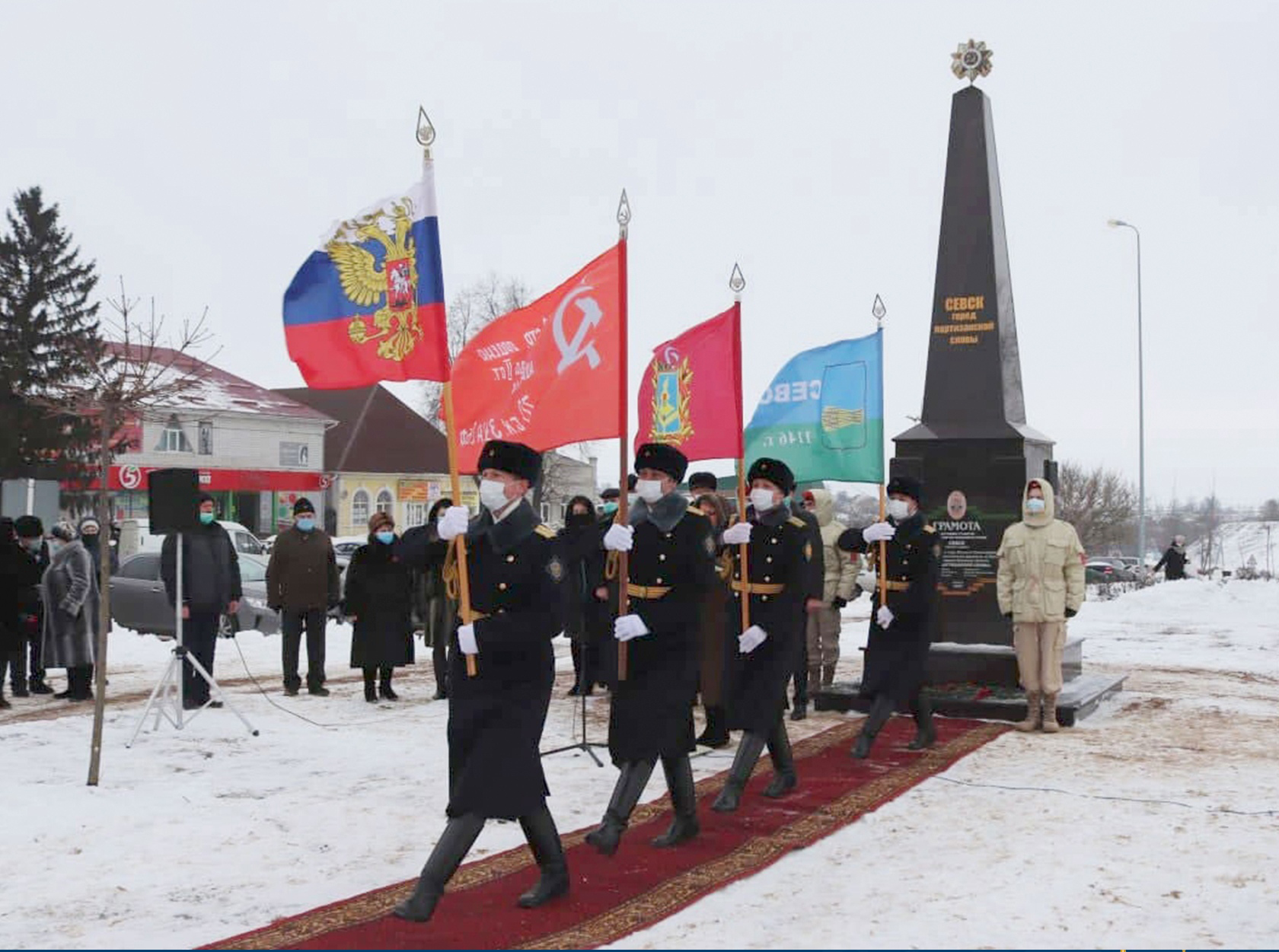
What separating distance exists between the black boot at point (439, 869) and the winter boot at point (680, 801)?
137 cm

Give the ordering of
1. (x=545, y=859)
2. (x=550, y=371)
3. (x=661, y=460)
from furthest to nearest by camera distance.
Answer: (x=550, y=371)
(x=661, y=460)
(x=545, y=859)

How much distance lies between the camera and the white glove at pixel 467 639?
15.9ft

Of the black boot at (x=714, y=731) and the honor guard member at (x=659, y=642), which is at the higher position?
the honor guard member at (x=659, y=642)

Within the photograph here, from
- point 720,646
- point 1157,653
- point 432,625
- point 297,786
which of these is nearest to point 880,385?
point 720,646

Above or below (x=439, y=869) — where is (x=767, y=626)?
above

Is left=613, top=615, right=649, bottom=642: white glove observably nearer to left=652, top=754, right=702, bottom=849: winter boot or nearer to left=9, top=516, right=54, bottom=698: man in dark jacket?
left=652, top=754, right=702, bottom=849: winter boot

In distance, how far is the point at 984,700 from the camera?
10.1 metres

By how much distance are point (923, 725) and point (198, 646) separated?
592cm

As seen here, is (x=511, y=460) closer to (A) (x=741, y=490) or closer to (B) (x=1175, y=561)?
(A) (x=741, y=490)

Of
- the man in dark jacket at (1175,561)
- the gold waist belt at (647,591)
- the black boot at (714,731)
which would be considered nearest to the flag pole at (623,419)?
the gold waist belt at (647,591)

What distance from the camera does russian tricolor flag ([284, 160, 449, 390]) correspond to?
20.9ft

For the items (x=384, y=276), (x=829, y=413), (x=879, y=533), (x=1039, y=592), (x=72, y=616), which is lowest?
(x=72, y=616)

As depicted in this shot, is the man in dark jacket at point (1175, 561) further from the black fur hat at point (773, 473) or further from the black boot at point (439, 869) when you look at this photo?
the black boot at point (439, 869)

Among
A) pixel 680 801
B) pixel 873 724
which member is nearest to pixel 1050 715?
pixel 873 724
